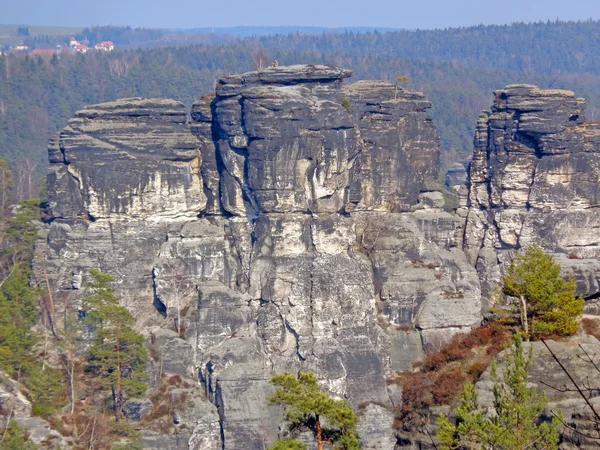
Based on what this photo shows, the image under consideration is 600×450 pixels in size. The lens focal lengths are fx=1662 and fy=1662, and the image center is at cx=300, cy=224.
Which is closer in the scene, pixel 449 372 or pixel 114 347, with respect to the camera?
pixel 449 372

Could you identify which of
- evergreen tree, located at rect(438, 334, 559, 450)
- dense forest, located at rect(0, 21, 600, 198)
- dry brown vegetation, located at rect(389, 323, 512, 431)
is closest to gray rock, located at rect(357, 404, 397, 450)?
dry brown vegetation, located at rect(389, 323, 512, 431)

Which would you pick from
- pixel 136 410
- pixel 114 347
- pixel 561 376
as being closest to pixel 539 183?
pixel 114 347

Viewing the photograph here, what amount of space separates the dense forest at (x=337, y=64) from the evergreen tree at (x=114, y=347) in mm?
25847

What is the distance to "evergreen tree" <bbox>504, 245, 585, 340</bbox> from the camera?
2527 centimetres

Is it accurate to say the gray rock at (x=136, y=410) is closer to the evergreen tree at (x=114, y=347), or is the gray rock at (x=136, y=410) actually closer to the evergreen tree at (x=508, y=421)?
the evergreen tree at (x=114, y=347)

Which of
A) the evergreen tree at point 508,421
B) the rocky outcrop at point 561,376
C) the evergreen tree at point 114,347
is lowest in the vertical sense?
the evergreen tree at point 114,347

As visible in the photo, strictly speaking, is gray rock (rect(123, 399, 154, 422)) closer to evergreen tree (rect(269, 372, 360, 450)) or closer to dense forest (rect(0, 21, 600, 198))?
evergreen tree (rect(269, 372, 360, 450))

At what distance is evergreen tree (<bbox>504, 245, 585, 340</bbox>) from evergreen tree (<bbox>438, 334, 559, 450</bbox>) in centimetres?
277

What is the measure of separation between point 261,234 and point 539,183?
896 cm

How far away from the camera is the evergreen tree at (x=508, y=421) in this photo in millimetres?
21109

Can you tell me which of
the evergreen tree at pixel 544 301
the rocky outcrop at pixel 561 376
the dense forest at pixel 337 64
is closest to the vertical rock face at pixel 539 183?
the evergreen tree at pixel 544 301

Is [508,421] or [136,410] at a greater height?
[508,421]

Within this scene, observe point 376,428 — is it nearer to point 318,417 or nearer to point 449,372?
point 318,417

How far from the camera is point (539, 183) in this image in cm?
4997
